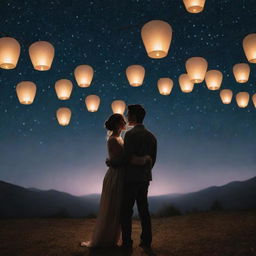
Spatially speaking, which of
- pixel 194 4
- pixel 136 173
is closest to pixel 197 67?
pixel 194 4

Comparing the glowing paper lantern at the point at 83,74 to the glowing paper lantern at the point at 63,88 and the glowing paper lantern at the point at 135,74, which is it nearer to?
the glowing paper lantern at the point at 63,88

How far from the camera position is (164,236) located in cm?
479

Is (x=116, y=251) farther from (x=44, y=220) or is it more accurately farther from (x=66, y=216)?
(x=66, y=216)

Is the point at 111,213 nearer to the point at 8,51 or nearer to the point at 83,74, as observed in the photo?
the point at 8,51

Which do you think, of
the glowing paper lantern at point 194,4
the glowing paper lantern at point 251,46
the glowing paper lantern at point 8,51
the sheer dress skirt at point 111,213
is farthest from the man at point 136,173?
the glowing paper lantern at point 251,46

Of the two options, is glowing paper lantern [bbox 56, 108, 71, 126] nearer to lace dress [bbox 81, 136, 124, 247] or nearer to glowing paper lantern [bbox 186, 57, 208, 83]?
glowing paper lantern [bbox 186, 57, 208, 83]

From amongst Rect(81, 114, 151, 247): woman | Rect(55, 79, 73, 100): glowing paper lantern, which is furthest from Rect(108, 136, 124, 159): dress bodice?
Rect(55, 79, 73, 100): glowing paper lantern

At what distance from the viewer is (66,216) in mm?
7500

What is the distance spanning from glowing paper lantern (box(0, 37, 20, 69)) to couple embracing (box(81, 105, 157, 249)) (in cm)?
193

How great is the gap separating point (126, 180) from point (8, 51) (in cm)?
256

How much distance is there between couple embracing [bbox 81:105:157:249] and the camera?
11.9 feet

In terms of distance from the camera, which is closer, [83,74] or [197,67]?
[197,67]

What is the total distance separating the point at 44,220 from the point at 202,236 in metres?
3.32

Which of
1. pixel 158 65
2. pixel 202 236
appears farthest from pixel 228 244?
pixel 158 65
